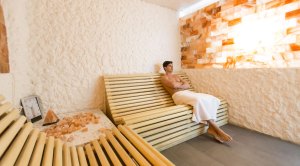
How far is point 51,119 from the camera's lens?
79.7 inches


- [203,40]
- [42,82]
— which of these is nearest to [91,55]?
[42,82]

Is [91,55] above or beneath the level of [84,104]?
above

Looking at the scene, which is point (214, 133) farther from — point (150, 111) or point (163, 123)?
point (150, 111)

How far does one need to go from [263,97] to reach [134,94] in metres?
2.08

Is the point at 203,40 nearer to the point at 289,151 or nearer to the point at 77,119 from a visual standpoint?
the point at 289,151

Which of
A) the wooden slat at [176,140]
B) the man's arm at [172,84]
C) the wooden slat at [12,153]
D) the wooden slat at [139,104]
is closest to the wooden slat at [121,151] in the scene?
the wooden slat at [12,153]

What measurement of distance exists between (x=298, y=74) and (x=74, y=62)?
129 inches

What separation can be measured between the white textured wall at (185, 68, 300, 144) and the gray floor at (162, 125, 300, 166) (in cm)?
Answer: 22

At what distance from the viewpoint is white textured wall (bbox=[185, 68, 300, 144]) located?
2.14 meters

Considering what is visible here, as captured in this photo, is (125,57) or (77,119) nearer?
(77,119)

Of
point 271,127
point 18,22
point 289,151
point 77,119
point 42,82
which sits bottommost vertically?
point 289,151

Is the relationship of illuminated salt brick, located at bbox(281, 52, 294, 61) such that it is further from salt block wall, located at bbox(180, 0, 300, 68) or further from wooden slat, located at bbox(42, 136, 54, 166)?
wooden slat, located at bbox(42, 136, 54, 166)

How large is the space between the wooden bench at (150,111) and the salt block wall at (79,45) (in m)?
0.33

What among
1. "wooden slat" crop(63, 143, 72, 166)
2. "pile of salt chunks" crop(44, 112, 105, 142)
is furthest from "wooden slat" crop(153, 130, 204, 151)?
"wooden slat" crop(63, 143, 72, 166)
